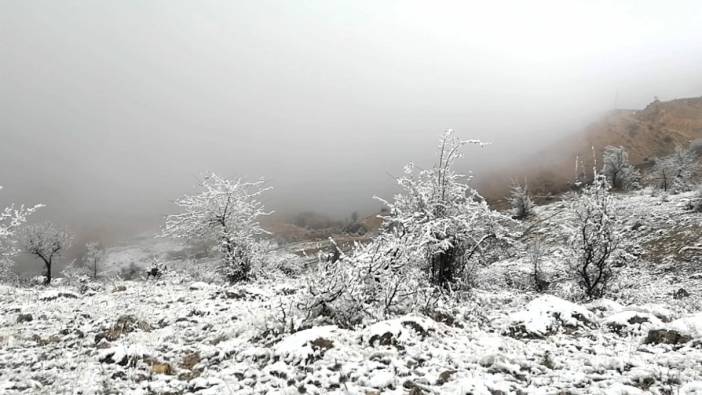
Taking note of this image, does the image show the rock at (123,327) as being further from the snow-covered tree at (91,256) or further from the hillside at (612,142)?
the hillside at (612,142)

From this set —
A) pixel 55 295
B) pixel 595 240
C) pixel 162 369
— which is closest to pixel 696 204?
pixel 595 240

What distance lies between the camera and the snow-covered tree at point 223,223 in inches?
846

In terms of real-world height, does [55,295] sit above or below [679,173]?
below

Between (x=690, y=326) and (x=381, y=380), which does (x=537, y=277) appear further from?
(x=381, y=380)

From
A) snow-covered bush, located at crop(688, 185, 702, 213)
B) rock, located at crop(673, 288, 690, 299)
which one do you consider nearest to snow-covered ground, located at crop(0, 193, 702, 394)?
rock, located at crop(673, 288, 690, 299)

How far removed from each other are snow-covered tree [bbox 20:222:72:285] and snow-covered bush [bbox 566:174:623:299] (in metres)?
42.7

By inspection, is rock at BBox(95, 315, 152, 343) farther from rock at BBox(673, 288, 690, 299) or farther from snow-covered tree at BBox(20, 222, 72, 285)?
snow-covered tree at BBox(20, 222, 72, 285)

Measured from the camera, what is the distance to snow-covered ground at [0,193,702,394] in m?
6.21

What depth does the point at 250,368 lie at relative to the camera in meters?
7.17

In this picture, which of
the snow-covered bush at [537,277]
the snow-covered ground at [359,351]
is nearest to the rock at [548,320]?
the snow-covered ground at [359,351]

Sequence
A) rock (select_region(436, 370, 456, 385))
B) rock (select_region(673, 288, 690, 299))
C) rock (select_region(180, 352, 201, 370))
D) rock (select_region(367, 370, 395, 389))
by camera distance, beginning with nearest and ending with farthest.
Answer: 1. rock (select_region(367, 370, 395, 389))
2. rock (select_region(436, 370, 456, 385))
3. rock (select_region(180, 352, 201, 370))
4. rock (select_region(673, 288, 690, 299))

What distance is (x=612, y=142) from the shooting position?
85.2 meters

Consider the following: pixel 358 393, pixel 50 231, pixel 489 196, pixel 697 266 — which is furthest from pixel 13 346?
pixel 489 196

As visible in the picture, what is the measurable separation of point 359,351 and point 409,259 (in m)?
3.81
